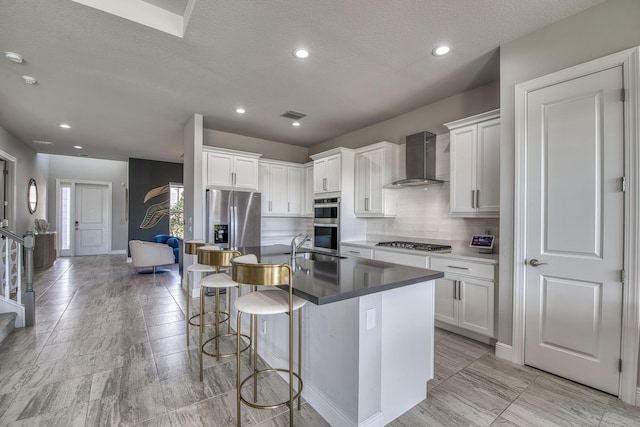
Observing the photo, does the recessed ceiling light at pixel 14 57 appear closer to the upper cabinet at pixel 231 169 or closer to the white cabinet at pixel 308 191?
the upper cabinet at pixel 231 169

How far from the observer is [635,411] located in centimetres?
186

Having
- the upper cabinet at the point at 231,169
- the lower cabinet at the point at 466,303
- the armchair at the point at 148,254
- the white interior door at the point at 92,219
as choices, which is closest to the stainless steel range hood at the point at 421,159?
the lower cabinet at the point at 466,303

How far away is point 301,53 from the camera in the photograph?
8.86 feet

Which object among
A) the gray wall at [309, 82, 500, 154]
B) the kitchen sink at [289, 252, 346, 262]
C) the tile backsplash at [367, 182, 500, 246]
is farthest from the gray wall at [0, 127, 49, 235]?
the tile backsplash at [367, 182, 500, 246]

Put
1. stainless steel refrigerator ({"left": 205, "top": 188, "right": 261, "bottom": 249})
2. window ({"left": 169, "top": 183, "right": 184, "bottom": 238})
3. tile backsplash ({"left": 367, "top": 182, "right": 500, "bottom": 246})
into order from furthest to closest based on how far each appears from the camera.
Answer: window ({"left": 169, "top": 183, "right": 184, "bottom": 238}) → stainless steel refrigerator ({"left": 205, "top": 188, "right": 261, "bottom": 249}) → tile backsplash ({"left": 367, "top": 182, "right": 500, "bottom": 246})

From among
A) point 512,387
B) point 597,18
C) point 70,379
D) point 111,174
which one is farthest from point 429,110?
point 111,174

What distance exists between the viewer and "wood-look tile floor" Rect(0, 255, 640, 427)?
1.78 meters

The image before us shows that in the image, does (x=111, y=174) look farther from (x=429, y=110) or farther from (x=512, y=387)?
(x=512, y=387)

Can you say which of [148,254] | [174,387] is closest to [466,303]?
[174,387]

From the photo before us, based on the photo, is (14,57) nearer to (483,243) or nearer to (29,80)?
(29,80)

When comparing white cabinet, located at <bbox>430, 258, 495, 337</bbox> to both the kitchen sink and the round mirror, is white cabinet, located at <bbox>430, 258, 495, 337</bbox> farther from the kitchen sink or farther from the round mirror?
the round mirror

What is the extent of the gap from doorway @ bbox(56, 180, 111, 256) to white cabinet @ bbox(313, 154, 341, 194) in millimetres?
7979

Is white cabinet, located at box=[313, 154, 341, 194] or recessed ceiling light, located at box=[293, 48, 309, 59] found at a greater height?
recessed ceiling light, located at box=[293, 48, 309, 59]

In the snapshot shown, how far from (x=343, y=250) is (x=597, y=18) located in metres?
3.57
